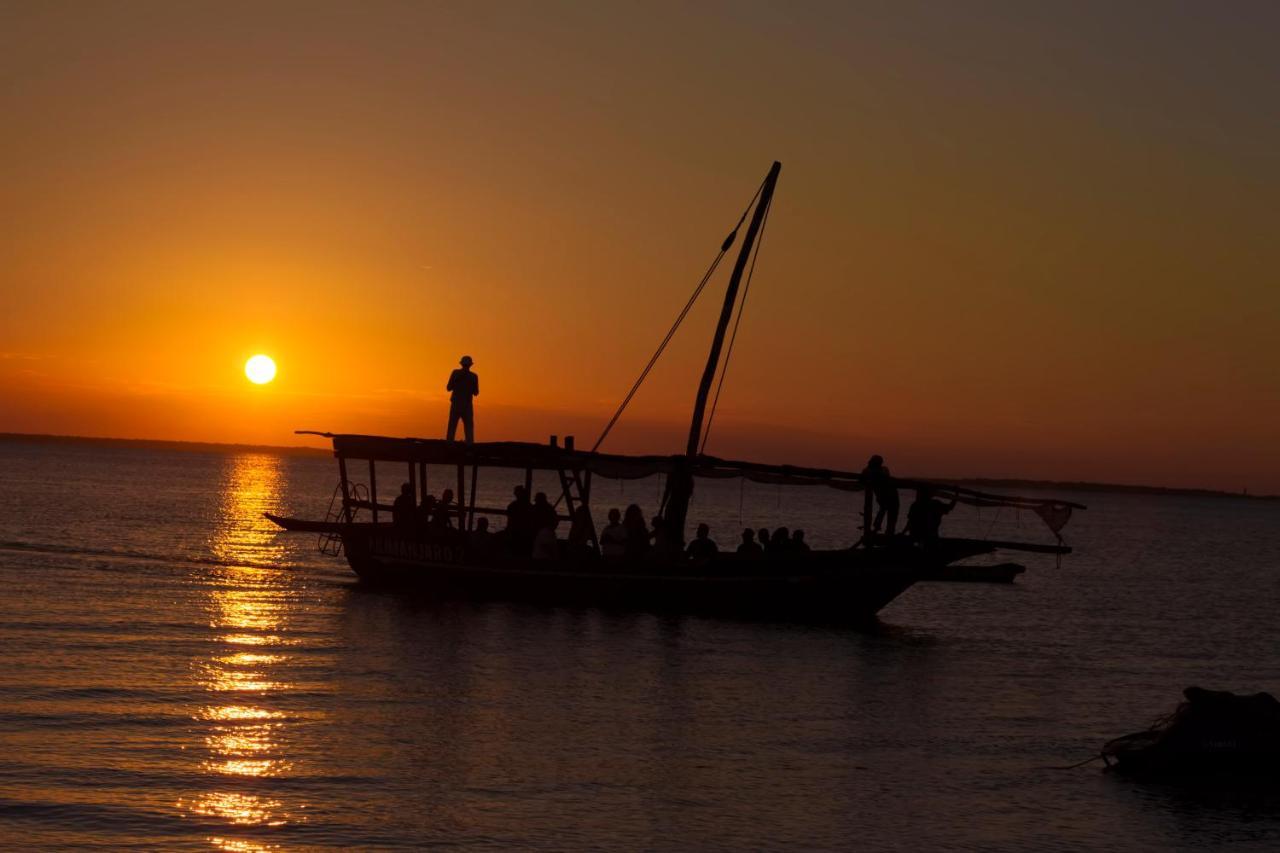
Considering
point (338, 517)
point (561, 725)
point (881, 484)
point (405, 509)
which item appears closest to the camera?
point (561, 725)

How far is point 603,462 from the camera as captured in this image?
30.0 meters

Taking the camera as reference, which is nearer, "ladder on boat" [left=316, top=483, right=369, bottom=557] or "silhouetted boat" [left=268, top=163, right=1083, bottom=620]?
"silhouetted boat" [left=268, top=163, right=1083, bottom=620]

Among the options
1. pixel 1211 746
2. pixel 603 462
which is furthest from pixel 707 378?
pixel 1211 746

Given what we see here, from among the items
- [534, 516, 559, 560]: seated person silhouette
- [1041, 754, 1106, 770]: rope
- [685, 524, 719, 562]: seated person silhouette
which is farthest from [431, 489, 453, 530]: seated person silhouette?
[1041, 754, 1106, 770]: rope

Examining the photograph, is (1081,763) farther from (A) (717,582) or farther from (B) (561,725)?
(A) (717,582)

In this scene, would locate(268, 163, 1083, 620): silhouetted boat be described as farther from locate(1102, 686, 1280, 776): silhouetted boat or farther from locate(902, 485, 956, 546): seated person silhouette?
locate(1102, 686, 1280, 776): silhouetted boat

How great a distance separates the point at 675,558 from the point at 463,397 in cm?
578

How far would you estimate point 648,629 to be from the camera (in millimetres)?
27625

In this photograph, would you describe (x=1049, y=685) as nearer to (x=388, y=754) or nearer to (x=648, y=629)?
(x=648, y=629)

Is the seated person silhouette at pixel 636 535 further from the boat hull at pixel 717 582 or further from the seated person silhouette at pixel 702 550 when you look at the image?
the seated person silhouette at pixel 702 550

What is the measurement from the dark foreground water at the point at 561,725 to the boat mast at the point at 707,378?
2468mm

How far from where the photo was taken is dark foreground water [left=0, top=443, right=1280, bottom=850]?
12.9m

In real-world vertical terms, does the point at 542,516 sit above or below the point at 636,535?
above

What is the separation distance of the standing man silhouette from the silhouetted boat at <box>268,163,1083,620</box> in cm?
44
